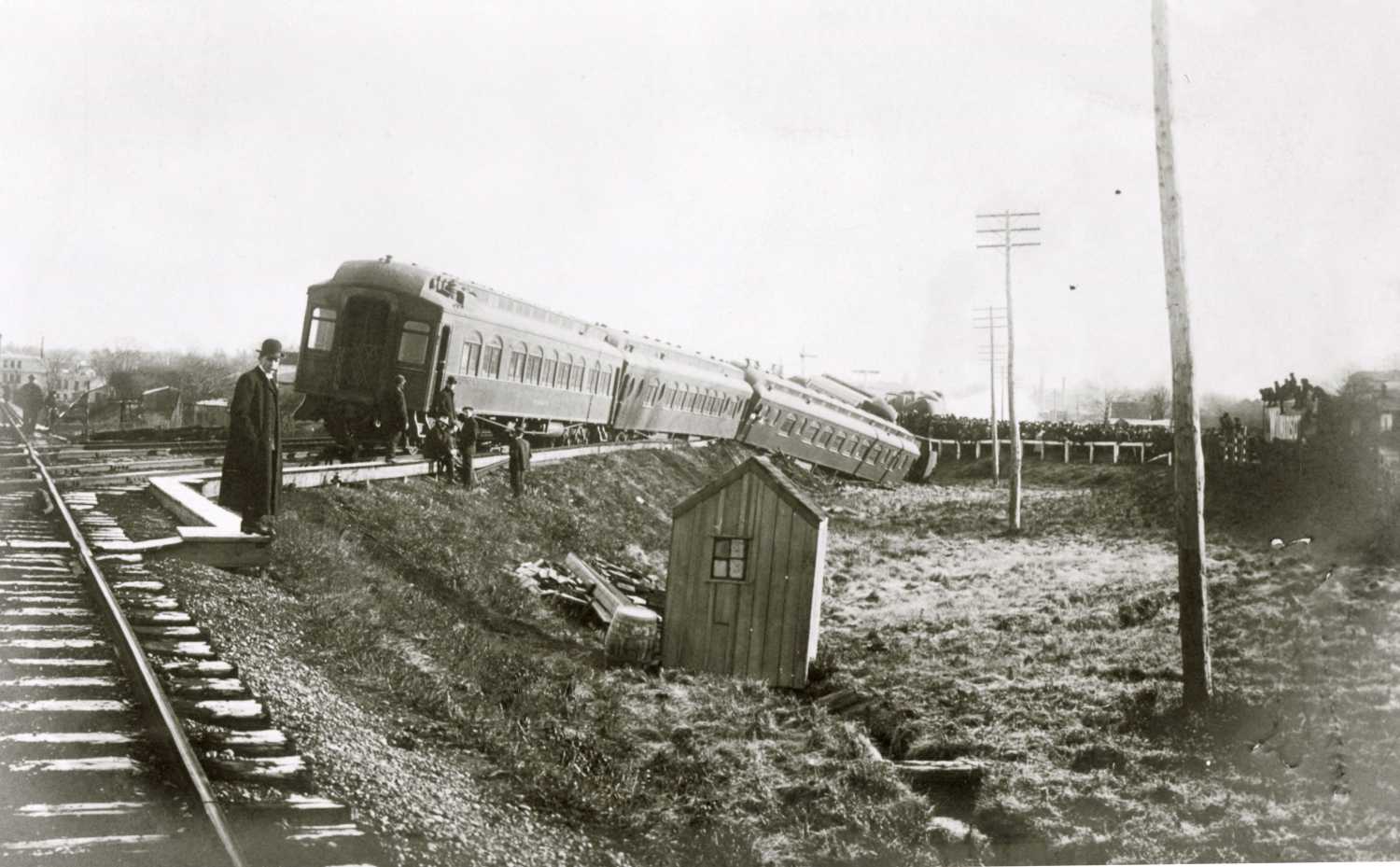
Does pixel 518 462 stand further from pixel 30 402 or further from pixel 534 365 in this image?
pixel 30 402

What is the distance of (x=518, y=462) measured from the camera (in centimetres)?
1388

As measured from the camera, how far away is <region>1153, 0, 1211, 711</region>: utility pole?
329 inches

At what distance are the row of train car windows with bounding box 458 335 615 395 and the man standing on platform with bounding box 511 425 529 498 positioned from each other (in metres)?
2.10

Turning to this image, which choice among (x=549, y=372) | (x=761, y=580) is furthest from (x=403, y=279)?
(x=761, y=580)

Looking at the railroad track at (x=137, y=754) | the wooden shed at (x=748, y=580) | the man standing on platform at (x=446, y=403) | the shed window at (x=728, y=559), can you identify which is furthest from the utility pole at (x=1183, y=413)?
the man standing on platform at (x=446, y=403)

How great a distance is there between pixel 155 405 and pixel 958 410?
36.0 metres

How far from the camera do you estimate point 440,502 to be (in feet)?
42.2

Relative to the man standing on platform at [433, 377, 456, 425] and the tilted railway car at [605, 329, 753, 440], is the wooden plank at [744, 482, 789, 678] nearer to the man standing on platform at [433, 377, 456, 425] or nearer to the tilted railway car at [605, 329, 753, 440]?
the man standing on platform at [433, 377, 456, 425]

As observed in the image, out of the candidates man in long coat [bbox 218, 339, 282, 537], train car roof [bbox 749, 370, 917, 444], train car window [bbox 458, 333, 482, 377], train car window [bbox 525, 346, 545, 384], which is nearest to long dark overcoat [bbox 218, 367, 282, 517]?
man in long coat [bbox 218, 339, 282, 537]

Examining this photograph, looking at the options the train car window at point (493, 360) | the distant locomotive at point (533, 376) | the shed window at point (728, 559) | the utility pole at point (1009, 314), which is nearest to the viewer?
the shed window at point (728, 559)

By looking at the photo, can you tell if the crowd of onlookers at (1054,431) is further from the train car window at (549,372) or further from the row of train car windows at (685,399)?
the train car window at (549,372)

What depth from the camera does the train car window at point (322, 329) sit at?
47.8 ft

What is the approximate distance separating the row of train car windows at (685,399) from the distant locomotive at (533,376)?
0.10ft

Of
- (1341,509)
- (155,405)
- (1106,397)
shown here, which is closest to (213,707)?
(1341,509)
